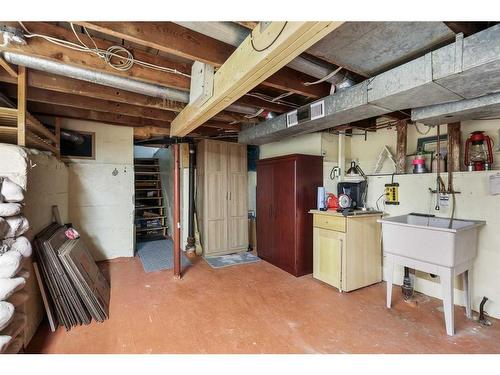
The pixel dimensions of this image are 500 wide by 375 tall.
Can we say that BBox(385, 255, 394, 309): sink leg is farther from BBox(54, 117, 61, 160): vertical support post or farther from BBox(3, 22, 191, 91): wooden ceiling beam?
BBox(54, 117, 61, 160): vertical support post

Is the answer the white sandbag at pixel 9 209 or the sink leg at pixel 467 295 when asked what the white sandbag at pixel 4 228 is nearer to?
the white sandbag at pixel 9 209

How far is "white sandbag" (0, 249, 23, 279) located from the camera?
155 centimetres

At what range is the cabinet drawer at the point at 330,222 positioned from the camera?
115 inches

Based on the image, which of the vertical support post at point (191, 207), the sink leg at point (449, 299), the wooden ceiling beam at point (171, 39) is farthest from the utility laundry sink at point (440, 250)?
the vertical support post at point (191, 207)

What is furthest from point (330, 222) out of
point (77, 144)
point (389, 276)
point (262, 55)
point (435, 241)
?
point (77, 144)

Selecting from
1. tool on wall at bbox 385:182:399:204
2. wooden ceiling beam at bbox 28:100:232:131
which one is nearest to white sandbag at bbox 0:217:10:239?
wooden ceiling beam at bbox 28:100:232:131

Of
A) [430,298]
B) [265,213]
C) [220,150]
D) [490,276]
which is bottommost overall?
[430,298]

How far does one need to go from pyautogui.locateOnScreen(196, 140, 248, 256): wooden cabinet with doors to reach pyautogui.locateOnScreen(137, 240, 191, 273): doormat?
1.98 ft

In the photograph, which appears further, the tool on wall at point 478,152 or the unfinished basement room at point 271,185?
the tool on wall at point 478,152

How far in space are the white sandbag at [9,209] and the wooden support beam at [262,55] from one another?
1.61 metres
